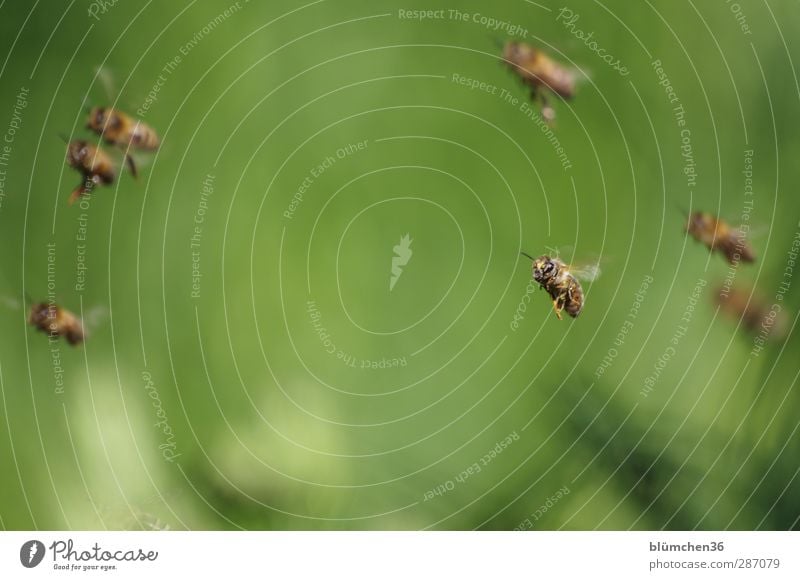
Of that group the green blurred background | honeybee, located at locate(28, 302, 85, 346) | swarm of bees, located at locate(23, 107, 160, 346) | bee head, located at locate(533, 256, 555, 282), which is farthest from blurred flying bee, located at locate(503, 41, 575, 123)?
honeybee, located at locate(28, 302, 85, 346)

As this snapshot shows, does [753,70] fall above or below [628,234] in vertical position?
above

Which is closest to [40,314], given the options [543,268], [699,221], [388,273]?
[388,273]

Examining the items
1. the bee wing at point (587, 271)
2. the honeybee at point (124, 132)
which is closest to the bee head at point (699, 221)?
the bee wing at point (587, 271)

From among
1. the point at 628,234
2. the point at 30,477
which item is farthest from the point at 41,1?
the point at 628,234

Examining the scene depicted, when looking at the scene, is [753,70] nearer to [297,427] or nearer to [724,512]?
[724,512]

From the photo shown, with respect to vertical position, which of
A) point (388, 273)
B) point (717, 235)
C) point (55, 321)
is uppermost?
point (717, 235)

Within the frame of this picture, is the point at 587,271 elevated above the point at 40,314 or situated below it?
above

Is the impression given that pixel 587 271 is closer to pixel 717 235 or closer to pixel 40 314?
pixel 717 235
